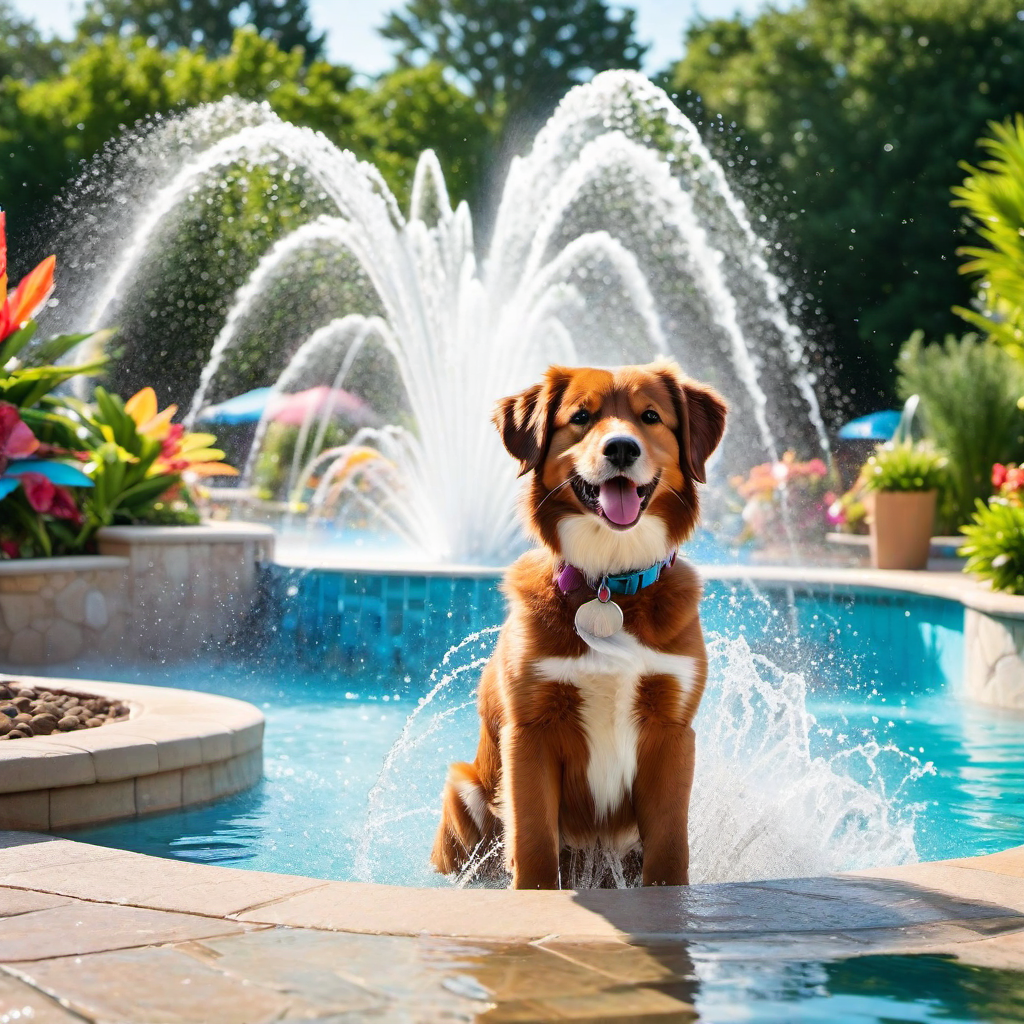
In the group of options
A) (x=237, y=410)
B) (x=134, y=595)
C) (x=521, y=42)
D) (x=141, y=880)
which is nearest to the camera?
(x=141, y=880)

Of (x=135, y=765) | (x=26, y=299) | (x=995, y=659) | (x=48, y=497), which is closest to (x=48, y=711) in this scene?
(x=135, y=765)

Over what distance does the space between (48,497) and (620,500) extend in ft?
20.1

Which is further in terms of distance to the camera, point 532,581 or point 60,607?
point 60,607

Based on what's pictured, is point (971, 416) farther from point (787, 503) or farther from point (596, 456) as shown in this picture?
point (596, 456)

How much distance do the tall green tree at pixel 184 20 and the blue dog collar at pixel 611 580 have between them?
44534 millimetres

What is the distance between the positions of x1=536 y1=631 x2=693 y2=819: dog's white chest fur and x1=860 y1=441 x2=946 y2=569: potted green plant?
32.1 ft

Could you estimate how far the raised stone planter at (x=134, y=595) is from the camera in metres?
8.13

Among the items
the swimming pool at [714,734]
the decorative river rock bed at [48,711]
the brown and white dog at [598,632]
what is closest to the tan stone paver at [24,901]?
the brown and white dog at [598,632]

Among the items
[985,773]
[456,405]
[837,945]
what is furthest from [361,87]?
[837,945]

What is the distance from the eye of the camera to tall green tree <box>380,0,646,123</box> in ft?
123

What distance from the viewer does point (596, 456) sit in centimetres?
310

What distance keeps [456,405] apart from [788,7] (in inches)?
1050

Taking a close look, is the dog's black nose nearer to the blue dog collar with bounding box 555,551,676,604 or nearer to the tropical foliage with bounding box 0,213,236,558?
the blue dog collar with bounding box 555,551,676,604

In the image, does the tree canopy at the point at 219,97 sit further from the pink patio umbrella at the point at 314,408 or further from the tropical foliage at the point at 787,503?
the tropical foliage at the point at 787,503
